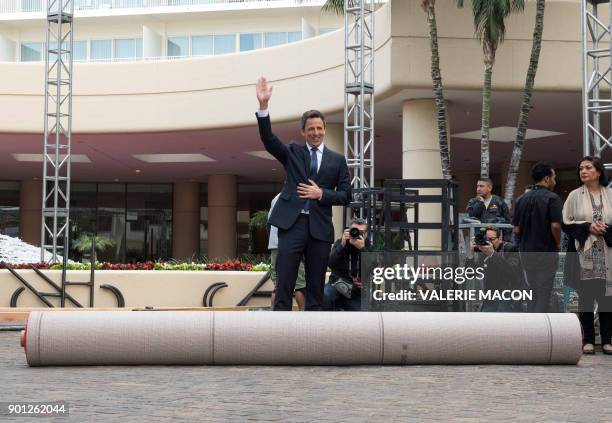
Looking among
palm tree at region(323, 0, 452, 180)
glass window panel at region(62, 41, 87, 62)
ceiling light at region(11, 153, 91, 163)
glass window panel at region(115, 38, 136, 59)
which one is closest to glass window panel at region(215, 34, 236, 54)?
glass window panel at region(115, 38, 136, 59)

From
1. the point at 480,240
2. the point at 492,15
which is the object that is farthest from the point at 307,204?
the point at 492,15

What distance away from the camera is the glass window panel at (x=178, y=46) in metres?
39.3

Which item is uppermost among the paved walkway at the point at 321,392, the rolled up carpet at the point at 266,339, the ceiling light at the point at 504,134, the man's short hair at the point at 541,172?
the ceiling light at the point at 504,134

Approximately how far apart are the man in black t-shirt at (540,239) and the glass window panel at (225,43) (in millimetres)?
30842

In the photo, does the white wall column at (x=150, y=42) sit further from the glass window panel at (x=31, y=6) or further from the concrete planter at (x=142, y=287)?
the concrete planter at (x=142, y=287)

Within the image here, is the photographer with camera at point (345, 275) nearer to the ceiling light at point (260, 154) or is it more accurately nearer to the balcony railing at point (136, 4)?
the ceiling light at point (260, 154)

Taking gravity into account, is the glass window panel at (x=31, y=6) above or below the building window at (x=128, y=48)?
above

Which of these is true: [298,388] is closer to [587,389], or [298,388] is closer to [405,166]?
[587,389]

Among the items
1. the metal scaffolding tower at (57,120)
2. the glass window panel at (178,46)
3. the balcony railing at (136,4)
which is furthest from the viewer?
the glass window panel at (178,46)

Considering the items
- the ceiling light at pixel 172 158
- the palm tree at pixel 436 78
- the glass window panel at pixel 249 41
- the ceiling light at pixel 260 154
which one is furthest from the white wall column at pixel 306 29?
the palm tree at pixel 436 78

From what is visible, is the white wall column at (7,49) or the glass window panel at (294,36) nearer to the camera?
the glass window panel at (294,36)

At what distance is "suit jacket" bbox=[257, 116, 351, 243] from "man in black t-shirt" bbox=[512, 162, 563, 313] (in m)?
2.51

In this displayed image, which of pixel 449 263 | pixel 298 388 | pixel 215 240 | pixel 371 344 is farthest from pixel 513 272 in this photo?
pixel 215 240

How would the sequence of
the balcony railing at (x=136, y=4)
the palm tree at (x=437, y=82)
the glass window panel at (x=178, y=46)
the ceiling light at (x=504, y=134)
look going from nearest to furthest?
the palm tree at (x=437, y=82)
the ceiling light at (x=504, y=134)
the balcony railing at (x=136, y=4)
the glass window panel at (x=178, y=46)
